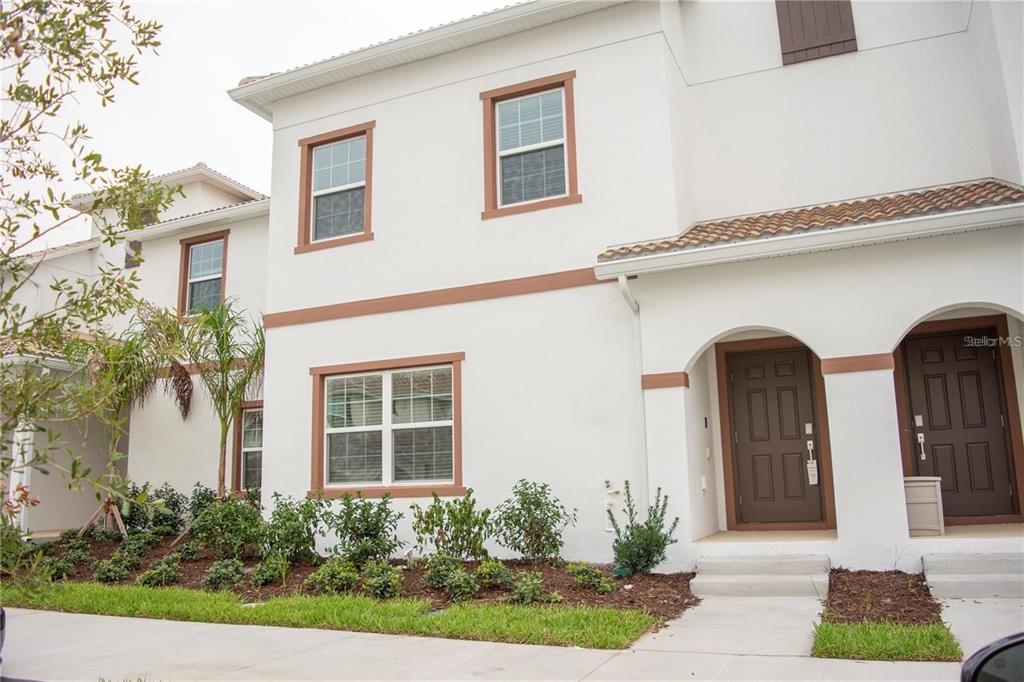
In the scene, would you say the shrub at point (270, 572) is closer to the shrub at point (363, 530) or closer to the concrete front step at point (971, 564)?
the shrub at point (363, 530)

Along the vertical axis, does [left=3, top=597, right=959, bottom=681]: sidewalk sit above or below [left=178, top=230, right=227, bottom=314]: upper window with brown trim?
below

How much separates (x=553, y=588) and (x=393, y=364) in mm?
4122

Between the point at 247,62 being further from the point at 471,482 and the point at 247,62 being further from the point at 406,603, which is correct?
the point at 406,603

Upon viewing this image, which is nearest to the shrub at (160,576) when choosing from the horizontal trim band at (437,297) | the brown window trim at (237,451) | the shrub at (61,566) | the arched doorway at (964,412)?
the shrub at (61,566)

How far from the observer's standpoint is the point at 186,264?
51.5 ft

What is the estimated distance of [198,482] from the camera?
14.1 meters

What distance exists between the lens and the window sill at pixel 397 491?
35.0 ft

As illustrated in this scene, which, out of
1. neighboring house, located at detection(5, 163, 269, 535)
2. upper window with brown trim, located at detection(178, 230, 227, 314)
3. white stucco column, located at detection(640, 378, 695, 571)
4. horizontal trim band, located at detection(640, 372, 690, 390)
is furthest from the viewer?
upper window with brown trim, located at detection(178, 230, 227, 314)

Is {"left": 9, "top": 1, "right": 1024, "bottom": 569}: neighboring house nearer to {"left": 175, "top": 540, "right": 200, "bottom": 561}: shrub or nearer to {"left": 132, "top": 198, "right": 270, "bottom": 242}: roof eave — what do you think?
{"left": 175, "top": 540, "right": 200, "bottom": 561}: shrub

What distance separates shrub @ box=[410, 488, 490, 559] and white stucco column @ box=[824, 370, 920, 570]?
378 centimetres

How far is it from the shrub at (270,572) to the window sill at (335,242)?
4.48 meters

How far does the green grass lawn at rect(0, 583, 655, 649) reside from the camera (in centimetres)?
682

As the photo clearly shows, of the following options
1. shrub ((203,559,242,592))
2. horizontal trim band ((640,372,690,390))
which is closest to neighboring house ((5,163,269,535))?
shrub ((203,559,242,592))

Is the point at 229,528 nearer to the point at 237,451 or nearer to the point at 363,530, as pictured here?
the point at 363,530
